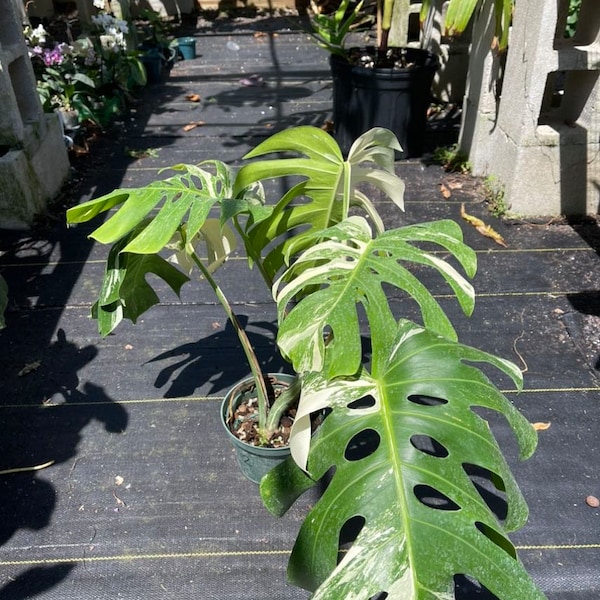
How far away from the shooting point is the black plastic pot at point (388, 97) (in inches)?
126

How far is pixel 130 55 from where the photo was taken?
166 inches

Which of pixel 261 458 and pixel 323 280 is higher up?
pixel 323 280

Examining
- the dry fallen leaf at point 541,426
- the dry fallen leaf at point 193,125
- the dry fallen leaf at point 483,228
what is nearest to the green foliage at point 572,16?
the dry fallen leaf at point 483,228

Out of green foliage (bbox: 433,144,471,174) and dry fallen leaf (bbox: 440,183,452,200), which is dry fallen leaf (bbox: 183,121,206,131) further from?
dry fallen leaf (bbox: 440,183,452,200)

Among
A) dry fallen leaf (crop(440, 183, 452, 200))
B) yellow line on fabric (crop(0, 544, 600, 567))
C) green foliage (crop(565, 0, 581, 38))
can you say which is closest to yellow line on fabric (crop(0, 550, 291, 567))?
yellow line on fabric (crop(0, 544, 600, 567))

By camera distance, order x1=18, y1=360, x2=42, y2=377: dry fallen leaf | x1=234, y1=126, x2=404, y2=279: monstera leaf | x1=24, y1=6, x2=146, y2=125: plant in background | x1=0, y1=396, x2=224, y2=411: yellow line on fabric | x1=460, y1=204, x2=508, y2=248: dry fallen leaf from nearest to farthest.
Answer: x1=234, y1=126, x2=404, y2=279: monstera leaf
x1=0, y1=396, x2=224, y2=411: yellow line on fabric
x1=18, y1=360, x2=42, y2=377: dry fallen leaf
x1=460, y1=204, x2=508, y2=248: dry fallen leaf
x1=24, y1=6, x2=146, y2=125: plant in background

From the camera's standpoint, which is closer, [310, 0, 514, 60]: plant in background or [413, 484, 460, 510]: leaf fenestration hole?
[413, 484, 460, 510]: leaf fenestration hole

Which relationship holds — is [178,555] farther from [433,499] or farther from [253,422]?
[433,499]

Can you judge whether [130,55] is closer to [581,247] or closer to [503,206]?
[503,206]

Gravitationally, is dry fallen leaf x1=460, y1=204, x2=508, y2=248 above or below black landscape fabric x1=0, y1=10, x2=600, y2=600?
above

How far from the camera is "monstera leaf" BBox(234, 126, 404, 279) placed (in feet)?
4.49

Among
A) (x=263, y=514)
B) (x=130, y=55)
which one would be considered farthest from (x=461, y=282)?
(x=130, y=55)

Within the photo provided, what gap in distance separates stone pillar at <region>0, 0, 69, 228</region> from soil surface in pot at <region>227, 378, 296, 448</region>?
174 centimetres

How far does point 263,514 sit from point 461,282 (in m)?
0.89
